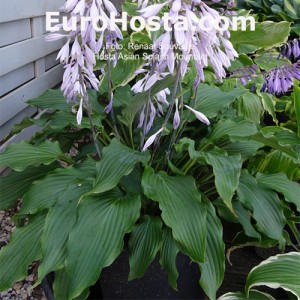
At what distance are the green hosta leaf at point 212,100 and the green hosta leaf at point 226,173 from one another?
1.27 ft

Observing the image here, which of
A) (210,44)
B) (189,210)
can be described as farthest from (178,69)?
(189,210)

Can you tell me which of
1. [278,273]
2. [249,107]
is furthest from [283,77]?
[278,273]

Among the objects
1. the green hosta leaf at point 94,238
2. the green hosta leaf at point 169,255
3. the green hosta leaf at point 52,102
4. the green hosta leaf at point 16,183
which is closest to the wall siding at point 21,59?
the green hosta leaf at point 52,102

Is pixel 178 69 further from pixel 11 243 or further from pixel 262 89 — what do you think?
pixel 262 89

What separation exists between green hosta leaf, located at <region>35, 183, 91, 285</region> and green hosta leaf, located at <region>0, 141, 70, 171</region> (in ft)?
0.56

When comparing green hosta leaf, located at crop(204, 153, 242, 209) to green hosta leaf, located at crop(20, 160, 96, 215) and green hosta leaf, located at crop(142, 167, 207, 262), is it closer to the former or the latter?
green hosta leaf, located at crop(142, 167, 207, 262)

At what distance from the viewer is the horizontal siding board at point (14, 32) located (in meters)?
2.35

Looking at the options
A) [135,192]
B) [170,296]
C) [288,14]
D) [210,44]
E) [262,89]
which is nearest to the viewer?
[210,44]

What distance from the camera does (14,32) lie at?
249 centimetres

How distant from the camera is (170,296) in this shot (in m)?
1.76

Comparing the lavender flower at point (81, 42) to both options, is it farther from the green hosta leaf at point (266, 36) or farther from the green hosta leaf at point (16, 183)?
the green hosta leaf at point (266, 36)

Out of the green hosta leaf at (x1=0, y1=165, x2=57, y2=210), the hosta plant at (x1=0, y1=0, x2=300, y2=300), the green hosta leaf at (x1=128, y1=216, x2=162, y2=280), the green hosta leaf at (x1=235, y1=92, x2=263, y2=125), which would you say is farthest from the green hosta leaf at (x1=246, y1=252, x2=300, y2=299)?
the green hosta leaf at (x1=235, y1=92, x2=263, y2=125)

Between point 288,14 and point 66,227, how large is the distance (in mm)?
3512

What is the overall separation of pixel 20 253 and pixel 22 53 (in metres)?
1.48
